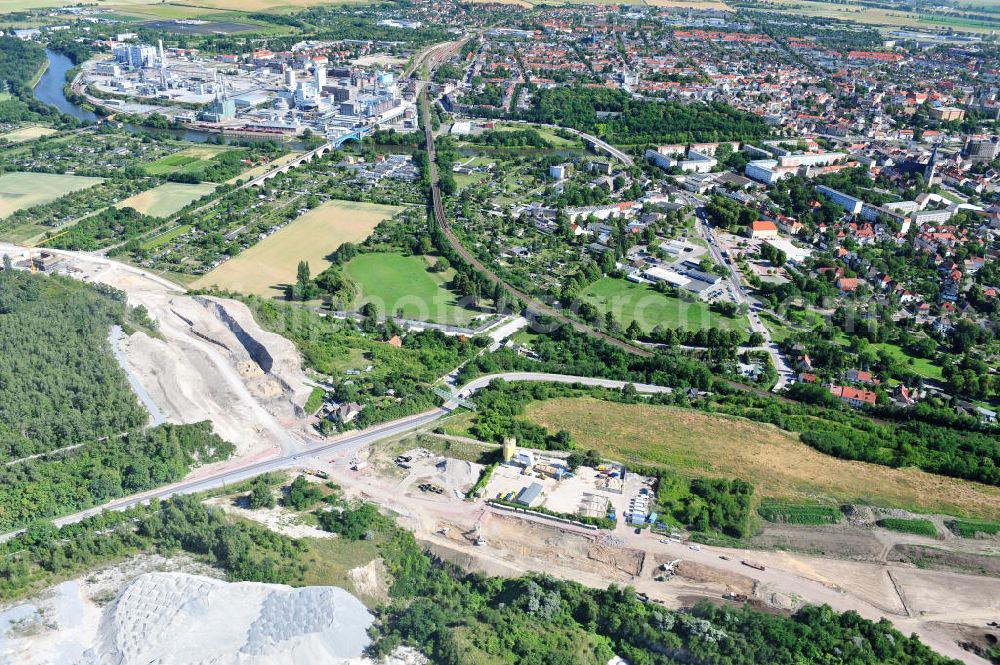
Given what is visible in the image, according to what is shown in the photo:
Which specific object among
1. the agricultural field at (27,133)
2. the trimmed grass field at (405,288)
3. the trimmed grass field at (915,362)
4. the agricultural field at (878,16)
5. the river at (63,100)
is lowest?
the trimmed grass field at (915,362)

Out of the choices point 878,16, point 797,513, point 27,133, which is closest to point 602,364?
point 797,513

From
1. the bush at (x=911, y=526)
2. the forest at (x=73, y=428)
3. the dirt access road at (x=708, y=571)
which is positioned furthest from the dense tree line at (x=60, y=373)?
the bush at (x=911, y=526)

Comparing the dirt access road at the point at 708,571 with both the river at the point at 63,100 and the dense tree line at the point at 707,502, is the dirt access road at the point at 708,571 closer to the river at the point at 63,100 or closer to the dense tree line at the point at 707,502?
the dense tree line at the point at 707,502

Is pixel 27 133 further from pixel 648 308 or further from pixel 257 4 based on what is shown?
pixel 257 4

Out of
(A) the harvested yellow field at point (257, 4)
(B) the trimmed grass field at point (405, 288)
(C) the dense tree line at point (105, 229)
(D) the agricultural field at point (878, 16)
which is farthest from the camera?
(D) the agricultural field at point (878, 16)

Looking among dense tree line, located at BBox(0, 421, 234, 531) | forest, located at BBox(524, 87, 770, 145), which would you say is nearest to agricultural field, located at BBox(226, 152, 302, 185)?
forest, located at BBox(524, 87, 770, 145)

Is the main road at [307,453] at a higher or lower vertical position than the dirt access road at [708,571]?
higher

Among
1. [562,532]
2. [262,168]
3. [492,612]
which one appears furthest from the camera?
[262,168]
